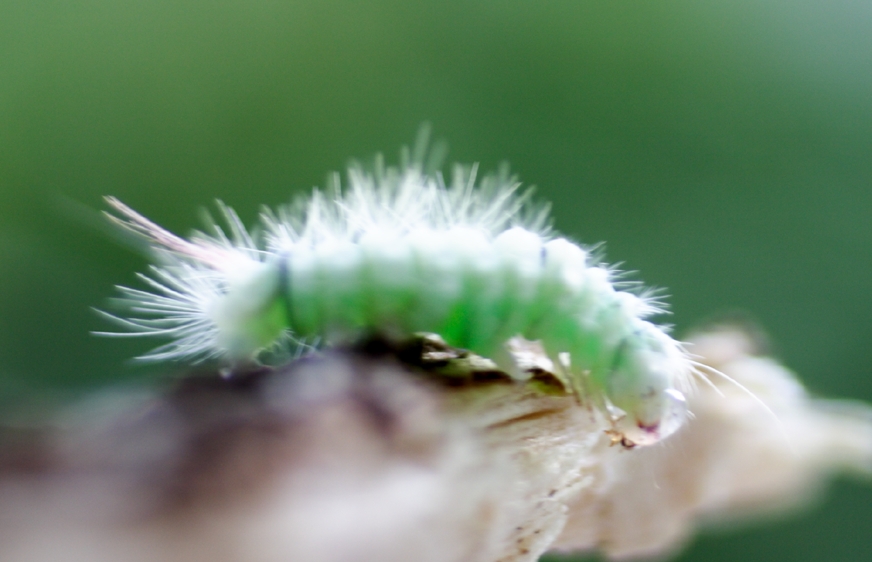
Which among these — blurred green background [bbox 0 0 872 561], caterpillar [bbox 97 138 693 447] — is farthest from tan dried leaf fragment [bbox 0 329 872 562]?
blurred green background [bbox 0 0 872 561]

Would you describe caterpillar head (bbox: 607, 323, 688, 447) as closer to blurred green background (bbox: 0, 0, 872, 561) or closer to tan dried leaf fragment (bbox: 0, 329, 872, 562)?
tan dried leaf fragment (bbox: 0, 329, 872, 562)

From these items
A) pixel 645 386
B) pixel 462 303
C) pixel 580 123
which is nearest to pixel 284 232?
pixel 462 303

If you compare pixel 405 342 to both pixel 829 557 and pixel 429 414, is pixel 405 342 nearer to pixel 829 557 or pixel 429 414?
pixel 429 414

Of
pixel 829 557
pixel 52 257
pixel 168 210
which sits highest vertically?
pixel 168 210

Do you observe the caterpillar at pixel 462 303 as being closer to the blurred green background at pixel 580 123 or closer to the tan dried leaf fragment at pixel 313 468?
the tan dried leaf fragment at pixel 313 468

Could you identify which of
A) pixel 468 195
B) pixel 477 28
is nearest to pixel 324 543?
pixel 468 195

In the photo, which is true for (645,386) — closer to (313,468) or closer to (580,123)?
(313,468)
